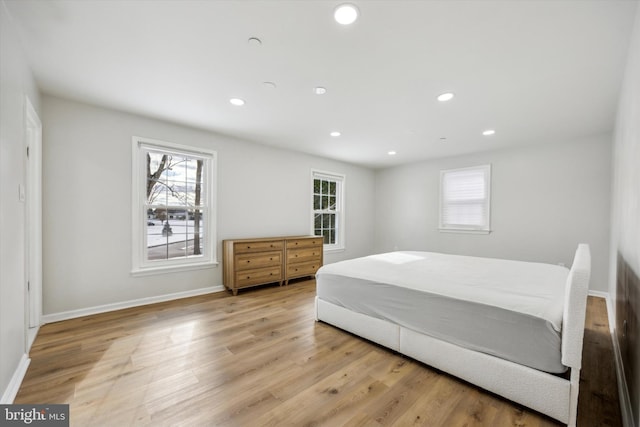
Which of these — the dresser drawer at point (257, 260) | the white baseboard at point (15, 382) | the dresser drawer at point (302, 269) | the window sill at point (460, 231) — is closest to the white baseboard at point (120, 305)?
the dresser drawer at point (257, 260)

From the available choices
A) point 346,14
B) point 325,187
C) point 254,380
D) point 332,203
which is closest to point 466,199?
point 332,203

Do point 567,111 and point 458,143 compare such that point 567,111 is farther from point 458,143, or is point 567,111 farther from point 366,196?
point 366,196

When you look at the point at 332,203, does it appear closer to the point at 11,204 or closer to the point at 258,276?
the point at 258,276

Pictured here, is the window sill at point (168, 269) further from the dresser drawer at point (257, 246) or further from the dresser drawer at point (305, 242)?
the dresser drawer at point (305, 242)

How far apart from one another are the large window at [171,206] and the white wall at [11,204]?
136 cm

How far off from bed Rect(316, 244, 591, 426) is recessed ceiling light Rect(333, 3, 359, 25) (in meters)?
1.95

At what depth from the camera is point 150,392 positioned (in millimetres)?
1778

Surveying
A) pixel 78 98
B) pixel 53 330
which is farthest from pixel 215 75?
pixel 53 330

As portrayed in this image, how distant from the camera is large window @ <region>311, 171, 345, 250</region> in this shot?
5695mm

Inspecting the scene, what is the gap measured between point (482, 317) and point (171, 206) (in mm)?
3829

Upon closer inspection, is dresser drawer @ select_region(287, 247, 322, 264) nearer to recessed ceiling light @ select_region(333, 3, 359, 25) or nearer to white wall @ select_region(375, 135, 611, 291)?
A: white wall @ select_region(375, 135, 611, 291)

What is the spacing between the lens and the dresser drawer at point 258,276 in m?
4.00

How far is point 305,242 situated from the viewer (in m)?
4.86

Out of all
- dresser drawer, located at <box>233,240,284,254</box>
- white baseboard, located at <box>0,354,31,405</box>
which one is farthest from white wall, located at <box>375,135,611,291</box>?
white baseboard, located at <box>0,354,31,405</box>
